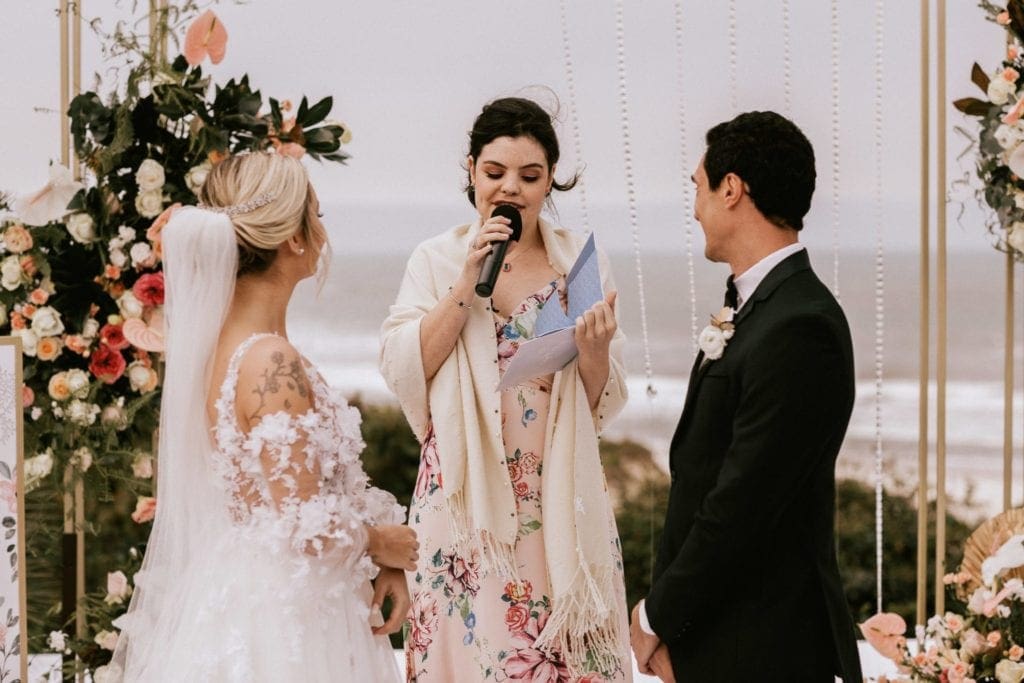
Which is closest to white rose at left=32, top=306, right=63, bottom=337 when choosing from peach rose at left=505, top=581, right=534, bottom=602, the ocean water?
peach rose at left=505, top=581, right=534, bottom=602

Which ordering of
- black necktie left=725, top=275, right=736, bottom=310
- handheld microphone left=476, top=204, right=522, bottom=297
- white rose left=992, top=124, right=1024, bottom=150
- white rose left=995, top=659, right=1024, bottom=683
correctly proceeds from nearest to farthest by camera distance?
black necktie left=725, top=275, right=736, bottom=310
handheld microphone left=476, top=204, right=522, bottom=297
white rose left=995, top=659, right=1024, bottom=683
white rose left=992, top=124, right=1024, bottom=150

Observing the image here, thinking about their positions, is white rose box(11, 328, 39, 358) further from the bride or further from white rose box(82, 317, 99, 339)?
the bride

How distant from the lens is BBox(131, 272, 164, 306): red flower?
125 inches

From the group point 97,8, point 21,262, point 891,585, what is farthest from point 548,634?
point 891,585

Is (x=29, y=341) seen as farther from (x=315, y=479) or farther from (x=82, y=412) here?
(x=315, y=479)

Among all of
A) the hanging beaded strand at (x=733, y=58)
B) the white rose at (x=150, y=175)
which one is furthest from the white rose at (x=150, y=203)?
the hanging beaded strand at (x=733, y=58)

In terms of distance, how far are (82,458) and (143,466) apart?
16 centimetres

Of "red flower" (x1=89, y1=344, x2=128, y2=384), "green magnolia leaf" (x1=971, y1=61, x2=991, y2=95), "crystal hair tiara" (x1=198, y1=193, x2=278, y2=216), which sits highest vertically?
"green magnolia leaf" (x1=971, y1=61, x2=991, y2=95)

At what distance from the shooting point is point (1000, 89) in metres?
A: 3.11

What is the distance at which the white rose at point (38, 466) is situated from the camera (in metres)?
3.21

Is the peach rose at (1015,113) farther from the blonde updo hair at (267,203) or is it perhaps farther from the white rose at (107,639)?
the white rose at (107,639)

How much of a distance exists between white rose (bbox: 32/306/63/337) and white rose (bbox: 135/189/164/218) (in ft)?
1.15

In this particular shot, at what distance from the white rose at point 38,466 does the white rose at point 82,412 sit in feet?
0.40

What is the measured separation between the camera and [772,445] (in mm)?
2064
